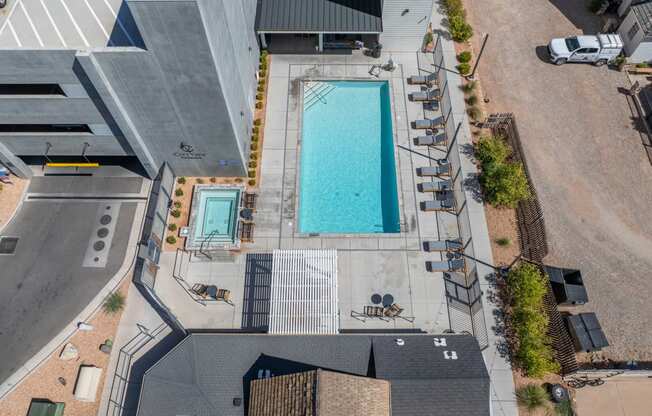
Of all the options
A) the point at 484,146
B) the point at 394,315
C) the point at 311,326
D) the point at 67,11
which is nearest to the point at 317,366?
the point at 311,326

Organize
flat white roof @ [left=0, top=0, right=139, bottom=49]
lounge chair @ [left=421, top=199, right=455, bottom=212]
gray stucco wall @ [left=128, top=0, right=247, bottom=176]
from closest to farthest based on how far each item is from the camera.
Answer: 1. gray stucco wall @ [left=128, top=0, right=247, bottom=176]
2. flat white roof @ [left=0, top=0, right=139, bottom=49]
3. lounge chair @ [left=421, top=199, right=455, bottom=212]

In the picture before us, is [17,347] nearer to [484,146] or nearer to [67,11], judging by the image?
[67,11]

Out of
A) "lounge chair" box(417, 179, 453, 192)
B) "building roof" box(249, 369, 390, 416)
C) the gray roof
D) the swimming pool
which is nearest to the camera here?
"building roof" box(249, 369, 390, 416)

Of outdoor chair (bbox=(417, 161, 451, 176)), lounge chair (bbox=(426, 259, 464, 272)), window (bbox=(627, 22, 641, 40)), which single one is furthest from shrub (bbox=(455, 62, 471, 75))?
lounge chair (bbox=(426, 259, 464, 272))

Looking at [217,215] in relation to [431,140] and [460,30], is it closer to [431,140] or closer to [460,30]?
[431,140]

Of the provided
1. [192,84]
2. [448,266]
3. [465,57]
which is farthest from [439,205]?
[192,84]

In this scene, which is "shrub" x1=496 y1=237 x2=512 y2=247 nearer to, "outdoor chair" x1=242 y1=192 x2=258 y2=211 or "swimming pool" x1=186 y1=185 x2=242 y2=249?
"outdoor chair" x1=242 y1=192 x2=258 y2=211

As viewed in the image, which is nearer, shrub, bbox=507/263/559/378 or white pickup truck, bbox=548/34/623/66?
shrub, bbox=507/263/559/378
